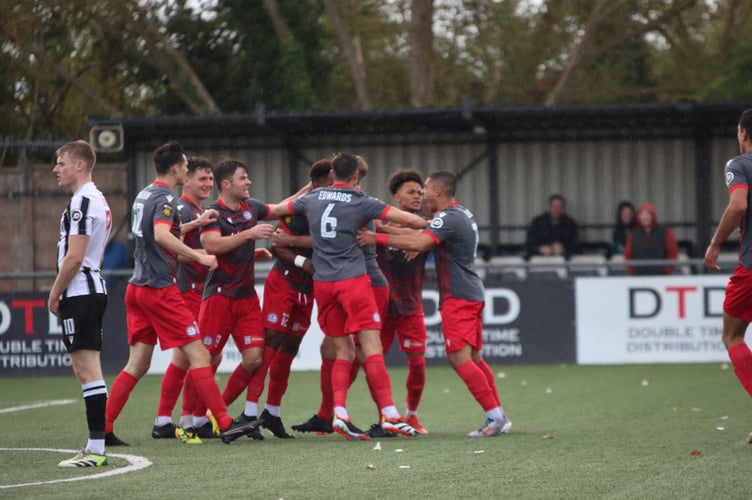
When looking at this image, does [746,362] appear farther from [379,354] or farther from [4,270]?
[4,270]

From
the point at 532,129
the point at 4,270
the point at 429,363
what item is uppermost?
the point at 532,129

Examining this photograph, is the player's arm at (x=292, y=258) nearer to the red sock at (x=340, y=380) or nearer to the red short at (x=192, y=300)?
the red sock at (x=340, y=380)

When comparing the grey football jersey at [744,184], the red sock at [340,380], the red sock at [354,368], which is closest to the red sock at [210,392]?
the red sock at [340,380]

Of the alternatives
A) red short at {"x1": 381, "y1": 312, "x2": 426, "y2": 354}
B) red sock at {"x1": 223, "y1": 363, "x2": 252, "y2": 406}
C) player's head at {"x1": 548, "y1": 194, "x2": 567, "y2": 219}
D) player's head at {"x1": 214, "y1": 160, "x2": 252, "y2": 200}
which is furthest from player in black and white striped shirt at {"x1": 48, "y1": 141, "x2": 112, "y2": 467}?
player's head at {"x1": 548, "y1": 194, "x2": 567, "y2": 219}

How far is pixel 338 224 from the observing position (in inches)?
340

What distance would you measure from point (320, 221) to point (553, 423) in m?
2.66

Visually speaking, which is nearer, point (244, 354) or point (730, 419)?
point (244, 354)

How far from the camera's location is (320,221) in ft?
28.4

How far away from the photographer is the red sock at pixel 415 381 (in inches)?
368

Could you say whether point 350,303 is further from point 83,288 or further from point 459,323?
point 83,288

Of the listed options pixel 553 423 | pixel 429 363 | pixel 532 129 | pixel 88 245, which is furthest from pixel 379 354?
pixel 532 129

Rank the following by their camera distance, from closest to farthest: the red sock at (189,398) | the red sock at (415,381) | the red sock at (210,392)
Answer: the red sock at (210,392), the red sock at (189,398), the red sock at (415,381)

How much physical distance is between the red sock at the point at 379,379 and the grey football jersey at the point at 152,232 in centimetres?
156

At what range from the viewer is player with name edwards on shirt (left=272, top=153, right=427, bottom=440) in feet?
28.2
